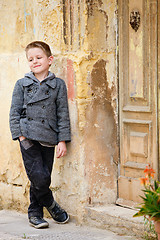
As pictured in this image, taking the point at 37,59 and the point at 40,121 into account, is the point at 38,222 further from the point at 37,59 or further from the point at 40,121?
the point at 37,59

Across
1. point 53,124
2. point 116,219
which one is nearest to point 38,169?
point 53,124

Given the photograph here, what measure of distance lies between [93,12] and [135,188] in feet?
5.40

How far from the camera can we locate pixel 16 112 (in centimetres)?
423

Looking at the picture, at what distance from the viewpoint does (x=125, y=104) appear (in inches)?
171

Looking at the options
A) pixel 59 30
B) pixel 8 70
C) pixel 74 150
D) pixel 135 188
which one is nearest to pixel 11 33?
pixel 8 70

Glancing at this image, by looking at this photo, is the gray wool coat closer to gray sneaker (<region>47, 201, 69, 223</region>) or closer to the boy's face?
the boy's face

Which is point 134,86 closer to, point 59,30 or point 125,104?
point 125,104

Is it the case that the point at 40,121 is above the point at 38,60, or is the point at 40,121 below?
below

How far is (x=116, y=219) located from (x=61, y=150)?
788 mm

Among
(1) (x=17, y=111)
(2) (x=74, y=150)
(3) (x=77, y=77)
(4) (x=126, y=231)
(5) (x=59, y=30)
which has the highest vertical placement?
(5) (x=59, y=30)

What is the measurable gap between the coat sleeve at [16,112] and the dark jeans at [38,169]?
11cm

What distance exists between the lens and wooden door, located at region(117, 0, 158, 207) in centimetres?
408

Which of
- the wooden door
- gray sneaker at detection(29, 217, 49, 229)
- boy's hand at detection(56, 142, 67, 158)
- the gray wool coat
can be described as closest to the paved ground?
gray sneaker at detection(29, 217, 49, 229)

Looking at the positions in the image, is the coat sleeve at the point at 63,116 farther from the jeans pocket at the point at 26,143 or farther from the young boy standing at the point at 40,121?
the jeans pocket at the point at 26,143
